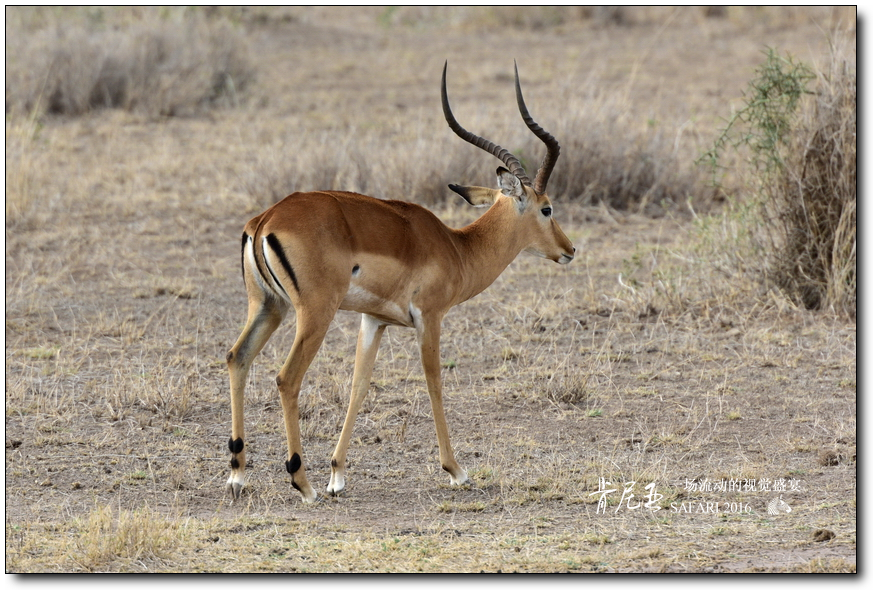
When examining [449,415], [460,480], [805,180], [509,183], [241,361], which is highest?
[509,183]

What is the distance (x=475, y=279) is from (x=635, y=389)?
1.65 m

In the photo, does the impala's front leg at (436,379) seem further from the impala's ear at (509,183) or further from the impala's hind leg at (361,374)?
the impala's ear at (509,183)

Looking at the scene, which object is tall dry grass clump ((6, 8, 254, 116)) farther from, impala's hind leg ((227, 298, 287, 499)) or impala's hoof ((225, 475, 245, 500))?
impala's hoof ((225, 475, 245, 500))

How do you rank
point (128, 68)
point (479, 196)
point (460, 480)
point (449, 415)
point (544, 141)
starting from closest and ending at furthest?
1. point (460, 480)
2. point (544, 141)
3. point (479, 196)
4. point (449, 415)
5. point (128, 68)

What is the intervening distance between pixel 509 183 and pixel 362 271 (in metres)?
1.01

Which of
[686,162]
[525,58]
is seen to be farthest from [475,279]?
[525,58]

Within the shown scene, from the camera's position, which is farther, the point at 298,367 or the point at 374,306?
the point at 374,306

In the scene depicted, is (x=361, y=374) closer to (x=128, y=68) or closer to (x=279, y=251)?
(x=279, y=251)

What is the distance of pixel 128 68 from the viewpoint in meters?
14.6

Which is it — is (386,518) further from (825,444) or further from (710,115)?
(710,115)

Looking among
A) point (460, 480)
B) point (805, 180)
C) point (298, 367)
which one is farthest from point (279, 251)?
point (805, 180)

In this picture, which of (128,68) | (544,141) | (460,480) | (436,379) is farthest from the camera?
(128,68)

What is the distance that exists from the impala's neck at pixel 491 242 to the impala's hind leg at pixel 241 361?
100cm

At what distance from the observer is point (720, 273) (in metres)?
8.20
